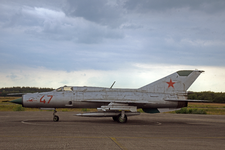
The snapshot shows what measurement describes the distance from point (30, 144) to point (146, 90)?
13.6 meters

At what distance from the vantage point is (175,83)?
21.2 metres

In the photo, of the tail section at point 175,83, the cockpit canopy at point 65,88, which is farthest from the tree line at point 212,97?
the cockpit canopy at point 65,88

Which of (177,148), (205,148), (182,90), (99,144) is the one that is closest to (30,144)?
(99,144)

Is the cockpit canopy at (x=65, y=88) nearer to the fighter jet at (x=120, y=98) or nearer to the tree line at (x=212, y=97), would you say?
the fighter jet at (x=120, y=98)

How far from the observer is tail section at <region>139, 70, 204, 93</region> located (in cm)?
2116

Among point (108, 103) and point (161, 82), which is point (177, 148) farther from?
point (161, 82)

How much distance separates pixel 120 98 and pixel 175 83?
16.9ft

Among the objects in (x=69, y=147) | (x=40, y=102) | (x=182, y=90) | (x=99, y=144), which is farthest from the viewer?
(x=182, y=90)

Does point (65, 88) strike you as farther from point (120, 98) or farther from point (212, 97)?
point (212, 97)

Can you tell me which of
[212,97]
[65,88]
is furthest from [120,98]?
[212,97]

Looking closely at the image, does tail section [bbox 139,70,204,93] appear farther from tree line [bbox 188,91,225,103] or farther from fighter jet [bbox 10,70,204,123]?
tree line [bbox 188,91,225,103]

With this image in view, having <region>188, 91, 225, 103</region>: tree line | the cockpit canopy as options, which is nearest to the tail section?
the cockpit canopy

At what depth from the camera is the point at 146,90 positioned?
21172 millimetres

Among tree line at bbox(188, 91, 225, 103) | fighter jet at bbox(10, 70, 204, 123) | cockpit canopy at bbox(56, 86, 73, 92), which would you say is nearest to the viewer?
fighter jet at bbox(10, 70, 204, 123)
